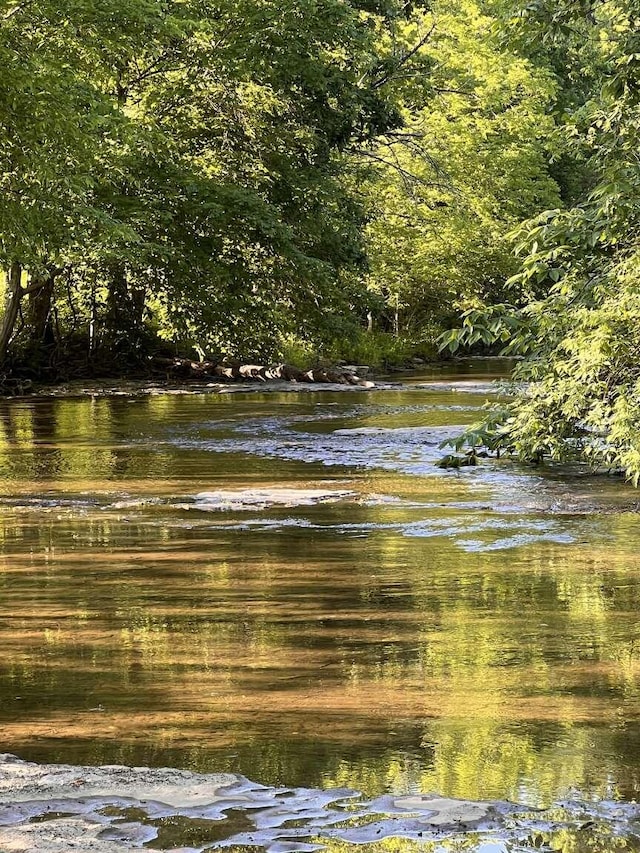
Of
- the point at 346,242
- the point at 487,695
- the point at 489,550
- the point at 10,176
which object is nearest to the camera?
the point at 487,695

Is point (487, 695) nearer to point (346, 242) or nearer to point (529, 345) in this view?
point (529, 345)

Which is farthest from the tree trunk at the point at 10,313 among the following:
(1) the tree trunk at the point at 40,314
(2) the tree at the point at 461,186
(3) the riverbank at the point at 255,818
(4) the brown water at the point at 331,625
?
(3) the riverbank at the point at 255,818

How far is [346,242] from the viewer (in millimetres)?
30766

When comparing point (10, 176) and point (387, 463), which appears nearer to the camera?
point (387, 463)

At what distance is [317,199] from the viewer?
30078 mm

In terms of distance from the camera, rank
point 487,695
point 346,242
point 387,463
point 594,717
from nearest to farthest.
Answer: point 594,717
point 487,695
point 387,463
point 346,242

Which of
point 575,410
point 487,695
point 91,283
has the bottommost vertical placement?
point 487,695

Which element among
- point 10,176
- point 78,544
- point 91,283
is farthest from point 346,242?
point 78,544

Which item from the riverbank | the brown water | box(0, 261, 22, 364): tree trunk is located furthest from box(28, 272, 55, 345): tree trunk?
the riverbank

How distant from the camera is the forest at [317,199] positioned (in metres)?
12.6

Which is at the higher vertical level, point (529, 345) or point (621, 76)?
point (621, 76)

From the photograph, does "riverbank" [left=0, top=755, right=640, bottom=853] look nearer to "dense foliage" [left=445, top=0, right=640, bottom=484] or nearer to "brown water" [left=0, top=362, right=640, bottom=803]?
"brown water" [left=0, top=362, right=640, bottom=803]

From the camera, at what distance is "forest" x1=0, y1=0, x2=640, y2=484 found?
12609mm

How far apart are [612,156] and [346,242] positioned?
18.5 metres
